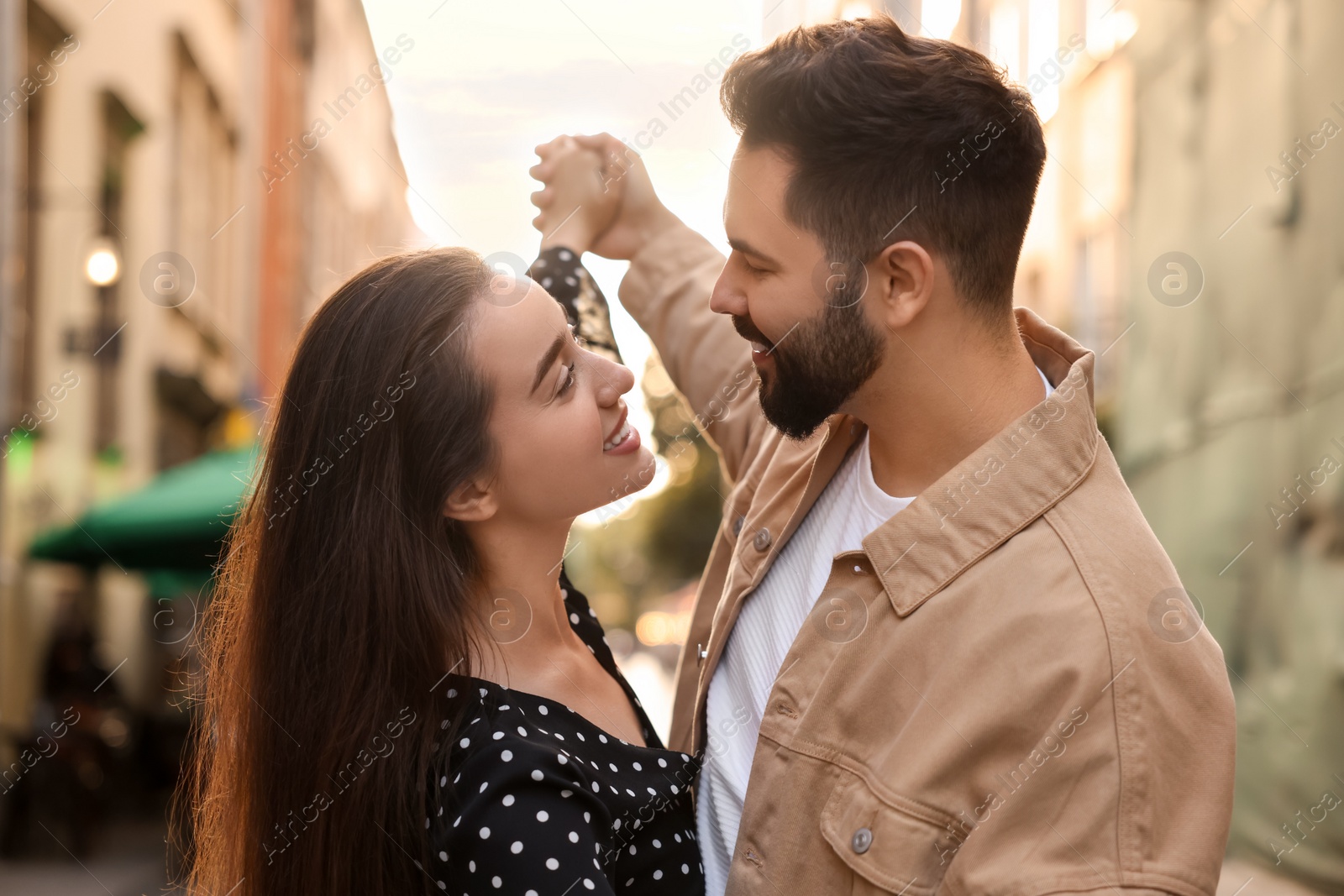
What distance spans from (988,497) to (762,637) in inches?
20.0

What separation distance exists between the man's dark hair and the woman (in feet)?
1.63

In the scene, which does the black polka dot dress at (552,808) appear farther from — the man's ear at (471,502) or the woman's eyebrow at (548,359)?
the woman's eyebrow at (548,359)

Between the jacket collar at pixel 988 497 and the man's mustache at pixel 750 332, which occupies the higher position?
the man's mustache at pixel 750 332

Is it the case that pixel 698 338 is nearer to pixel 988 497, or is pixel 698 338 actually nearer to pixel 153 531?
pixel 988 497

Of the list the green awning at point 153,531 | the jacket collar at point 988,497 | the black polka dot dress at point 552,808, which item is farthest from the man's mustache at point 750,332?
the green awning at point 153,531

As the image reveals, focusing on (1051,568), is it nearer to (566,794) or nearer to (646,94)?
(566,794)

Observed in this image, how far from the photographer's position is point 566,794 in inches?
62.7

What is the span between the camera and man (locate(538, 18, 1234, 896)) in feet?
5.19

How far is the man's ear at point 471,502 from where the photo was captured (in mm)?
1839

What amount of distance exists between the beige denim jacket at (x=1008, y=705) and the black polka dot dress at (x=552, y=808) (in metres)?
0.14

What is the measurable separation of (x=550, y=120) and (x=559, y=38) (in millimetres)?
622

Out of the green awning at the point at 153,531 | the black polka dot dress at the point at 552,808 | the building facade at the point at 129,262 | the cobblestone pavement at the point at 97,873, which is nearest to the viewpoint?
the black polka dot dress at the point at 552,808

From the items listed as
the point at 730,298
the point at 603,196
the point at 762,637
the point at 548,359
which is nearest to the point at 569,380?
the point at 548,359

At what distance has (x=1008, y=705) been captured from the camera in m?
1.61
